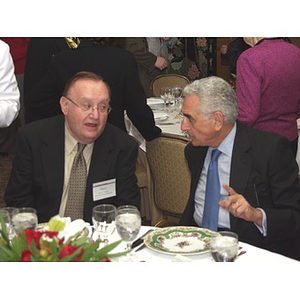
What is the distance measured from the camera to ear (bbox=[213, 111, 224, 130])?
2.91m

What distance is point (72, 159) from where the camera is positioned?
124 inches

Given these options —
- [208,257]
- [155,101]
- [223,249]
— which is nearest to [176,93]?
[155,101]

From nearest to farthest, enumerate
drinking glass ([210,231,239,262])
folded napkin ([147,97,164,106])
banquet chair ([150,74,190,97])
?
drinking glass ([210,231,239,262]) < folded napkin ([147,97,164,106]) < banquet chair ([150,74,190,97])

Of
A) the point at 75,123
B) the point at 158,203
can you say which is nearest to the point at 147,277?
the point at 75,123

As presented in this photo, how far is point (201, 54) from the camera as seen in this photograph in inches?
351

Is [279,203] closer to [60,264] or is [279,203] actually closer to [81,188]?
[81,188]

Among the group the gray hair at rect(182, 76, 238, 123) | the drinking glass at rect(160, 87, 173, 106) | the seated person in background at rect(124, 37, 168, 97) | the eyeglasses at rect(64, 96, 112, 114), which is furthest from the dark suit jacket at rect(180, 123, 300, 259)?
the seated person in background at rect(124, 37, 168, 97)

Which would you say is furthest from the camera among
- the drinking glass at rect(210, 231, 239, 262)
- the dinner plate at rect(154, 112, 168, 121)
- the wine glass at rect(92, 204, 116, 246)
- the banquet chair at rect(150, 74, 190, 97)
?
the banquet chair at rect(150, 74, 190, 97)

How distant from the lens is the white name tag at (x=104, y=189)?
307cm

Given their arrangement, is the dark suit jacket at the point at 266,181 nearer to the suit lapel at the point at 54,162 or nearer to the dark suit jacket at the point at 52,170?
the dark suit jacket at the point at 52,170

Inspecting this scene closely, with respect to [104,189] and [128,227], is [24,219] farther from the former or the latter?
[104,189]

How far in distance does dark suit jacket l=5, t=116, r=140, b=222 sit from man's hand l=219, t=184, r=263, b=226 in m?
0.66

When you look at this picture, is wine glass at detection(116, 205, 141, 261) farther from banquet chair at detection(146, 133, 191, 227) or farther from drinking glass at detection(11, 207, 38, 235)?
banquet chair at detection(146, 133, 191, 227)

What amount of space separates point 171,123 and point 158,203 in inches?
40.7
